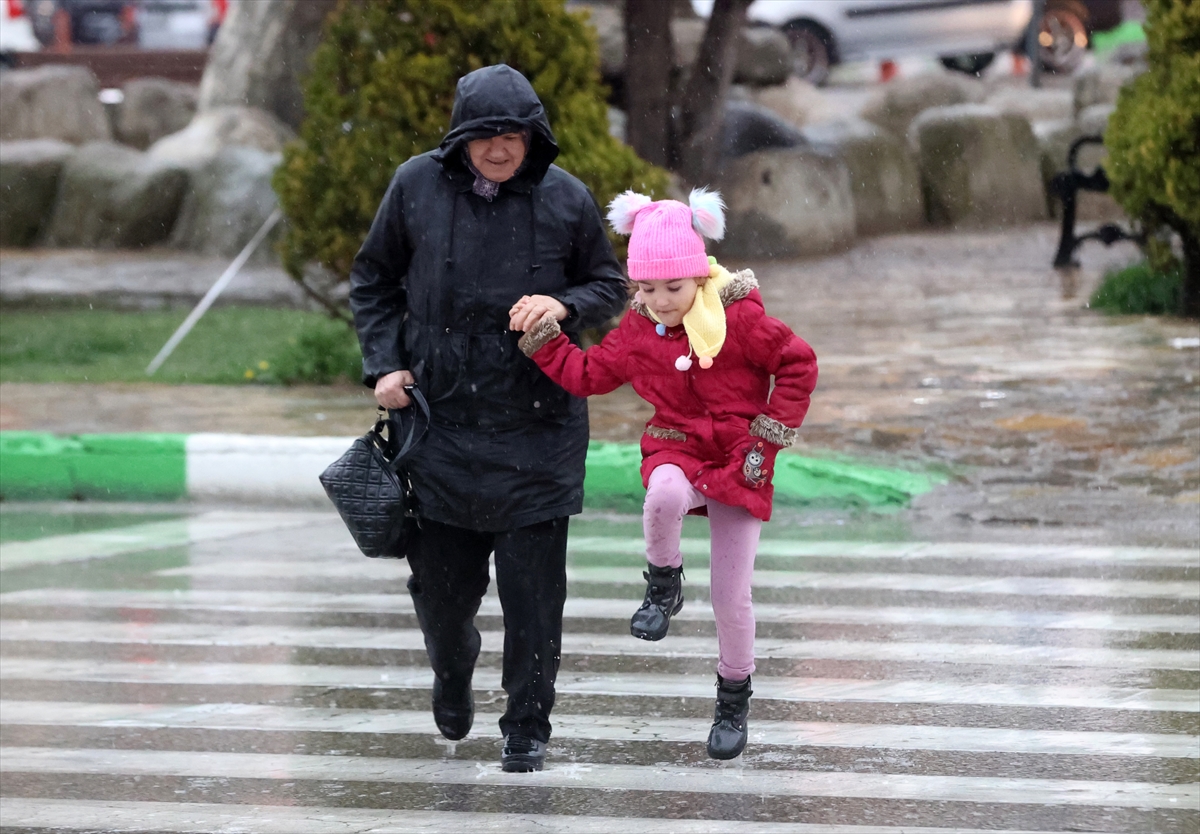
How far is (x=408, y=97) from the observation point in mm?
11461

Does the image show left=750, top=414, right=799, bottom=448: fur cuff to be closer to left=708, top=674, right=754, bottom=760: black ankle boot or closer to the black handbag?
left=708, top=674, right=754, bottom=760: black ankle boot

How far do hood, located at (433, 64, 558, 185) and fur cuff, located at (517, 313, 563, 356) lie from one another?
1.40 feet

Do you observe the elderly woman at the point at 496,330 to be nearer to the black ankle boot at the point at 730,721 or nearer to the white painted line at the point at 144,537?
the black ankle boot at the point at 730,721

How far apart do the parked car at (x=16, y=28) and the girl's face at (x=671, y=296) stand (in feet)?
77.0

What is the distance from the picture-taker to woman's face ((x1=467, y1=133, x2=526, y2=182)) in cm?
468

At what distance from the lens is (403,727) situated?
5477 millimetres

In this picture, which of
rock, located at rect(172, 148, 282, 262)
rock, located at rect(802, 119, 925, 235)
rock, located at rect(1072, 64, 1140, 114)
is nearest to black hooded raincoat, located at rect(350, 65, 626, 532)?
rock, located at rect(172, 148, 282, 262)

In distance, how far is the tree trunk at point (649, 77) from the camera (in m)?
16.5

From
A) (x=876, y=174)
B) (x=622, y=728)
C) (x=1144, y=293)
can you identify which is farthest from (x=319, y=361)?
(x=876, y=174)

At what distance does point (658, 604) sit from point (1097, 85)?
65.2 feet

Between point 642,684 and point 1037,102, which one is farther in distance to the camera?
point 1037,102

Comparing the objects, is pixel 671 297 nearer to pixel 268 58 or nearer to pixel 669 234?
pixel 669 234

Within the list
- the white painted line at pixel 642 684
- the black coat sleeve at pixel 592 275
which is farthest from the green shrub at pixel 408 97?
the black coat sleeve at pixel 592 275

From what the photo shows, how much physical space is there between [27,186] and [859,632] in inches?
597
